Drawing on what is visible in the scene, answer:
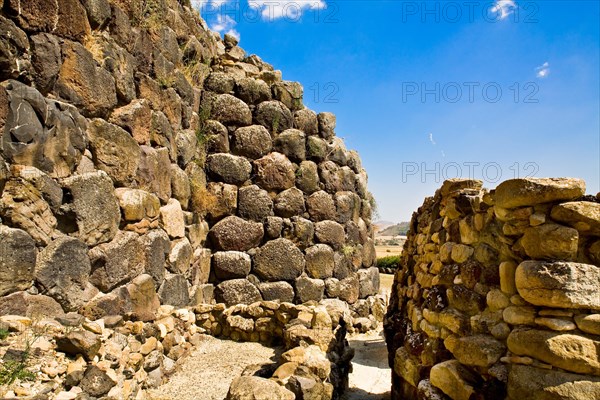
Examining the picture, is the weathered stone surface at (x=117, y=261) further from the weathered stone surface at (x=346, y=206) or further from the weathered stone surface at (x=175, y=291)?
the weathered stone surface at (x=346, y=206)

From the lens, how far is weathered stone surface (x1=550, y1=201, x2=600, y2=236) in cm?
200

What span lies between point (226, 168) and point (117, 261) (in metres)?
2.67

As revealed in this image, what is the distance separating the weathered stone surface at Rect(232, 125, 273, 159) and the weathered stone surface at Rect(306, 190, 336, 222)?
109cm

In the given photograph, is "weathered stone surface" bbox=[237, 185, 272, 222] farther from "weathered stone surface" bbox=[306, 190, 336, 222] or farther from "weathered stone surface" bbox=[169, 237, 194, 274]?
"weathered stone surface" bbox=[169, 237, 194, 274]

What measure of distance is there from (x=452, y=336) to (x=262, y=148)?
4.39 m

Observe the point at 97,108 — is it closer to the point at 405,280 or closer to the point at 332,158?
the point at 405,280

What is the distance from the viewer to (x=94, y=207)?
3332mm

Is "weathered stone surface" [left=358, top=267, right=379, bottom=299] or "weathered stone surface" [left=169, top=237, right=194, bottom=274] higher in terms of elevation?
"weathered stone surface" [left=169, top=237, right=194, bottom=274]

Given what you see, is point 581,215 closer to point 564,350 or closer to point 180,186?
point 564,350

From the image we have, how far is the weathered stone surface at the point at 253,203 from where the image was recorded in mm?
5992

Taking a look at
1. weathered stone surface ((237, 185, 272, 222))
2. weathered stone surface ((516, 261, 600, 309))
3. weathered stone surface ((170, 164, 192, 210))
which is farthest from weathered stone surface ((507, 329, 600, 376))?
weathered stone surface ((237, 185, 272, 222))

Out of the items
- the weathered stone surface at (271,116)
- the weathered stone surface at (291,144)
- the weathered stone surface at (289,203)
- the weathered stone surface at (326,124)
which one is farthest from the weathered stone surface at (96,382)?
the weathered stone surface at (326,124)

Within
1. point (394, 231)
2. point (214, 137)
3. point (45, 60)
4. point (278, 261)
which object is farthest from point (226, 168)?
point (394, 231)

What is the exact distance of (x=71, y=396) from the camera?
2.19 metres
